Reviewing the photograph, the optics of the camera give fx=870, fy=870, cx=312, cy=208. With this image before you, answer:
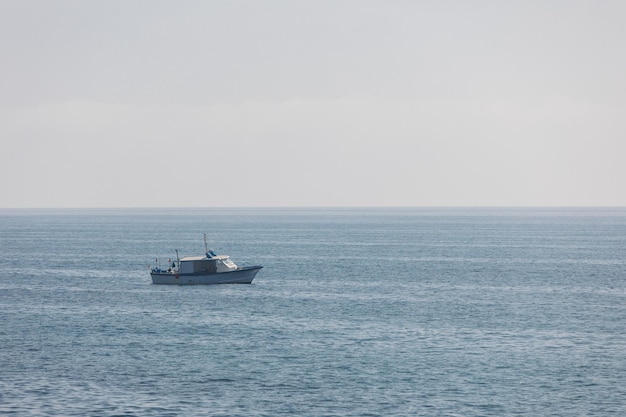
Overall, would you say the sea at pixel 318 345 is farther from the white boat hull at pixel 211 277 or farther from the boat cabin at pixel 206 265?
the boat cabin at pixel 206 265

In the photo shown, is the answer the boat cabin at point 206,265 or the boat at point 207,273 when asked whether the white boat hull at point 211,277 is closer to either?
the boat at point 207,273

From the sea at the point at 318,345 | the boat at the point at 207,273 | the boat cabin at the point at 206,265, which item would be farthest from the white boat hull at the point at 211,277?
the sea at the point at 318,345

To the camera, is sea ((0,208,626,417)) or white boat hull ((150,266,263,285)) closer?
sea ((0,208,626,417))

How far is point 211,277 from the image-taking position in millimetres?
111000

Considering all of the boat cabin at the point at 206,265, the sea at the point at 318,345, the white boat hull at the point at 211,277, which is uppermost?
the boat cabin at the point at 206,265

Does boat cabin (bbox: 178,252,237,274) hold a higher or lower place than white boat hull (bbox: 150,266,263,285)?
higher

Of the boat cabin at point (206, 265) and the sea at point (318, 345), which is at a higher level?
the boat cabin at point (206, 265)

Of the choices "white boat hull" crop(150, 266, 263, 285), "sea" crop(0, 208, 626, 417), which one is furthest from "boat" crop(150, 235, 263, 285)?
"sea" crop(0, 208, 626, 417)

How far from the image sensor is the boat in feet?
364

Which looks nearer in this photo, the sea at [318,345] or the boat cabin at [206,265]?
the sea at [318,345]

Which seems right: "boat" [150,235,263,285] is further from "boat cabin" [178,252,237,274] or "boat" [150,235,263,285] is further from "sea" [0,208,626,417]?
"sea" [0,208,626,417]

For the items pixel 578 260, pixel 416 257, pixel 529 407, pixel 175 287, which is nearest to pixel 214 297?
pixel 175 287

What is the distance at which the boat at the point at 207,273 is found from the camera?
11100cm

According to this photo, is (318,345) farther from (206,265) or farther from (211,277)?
(206,265)
